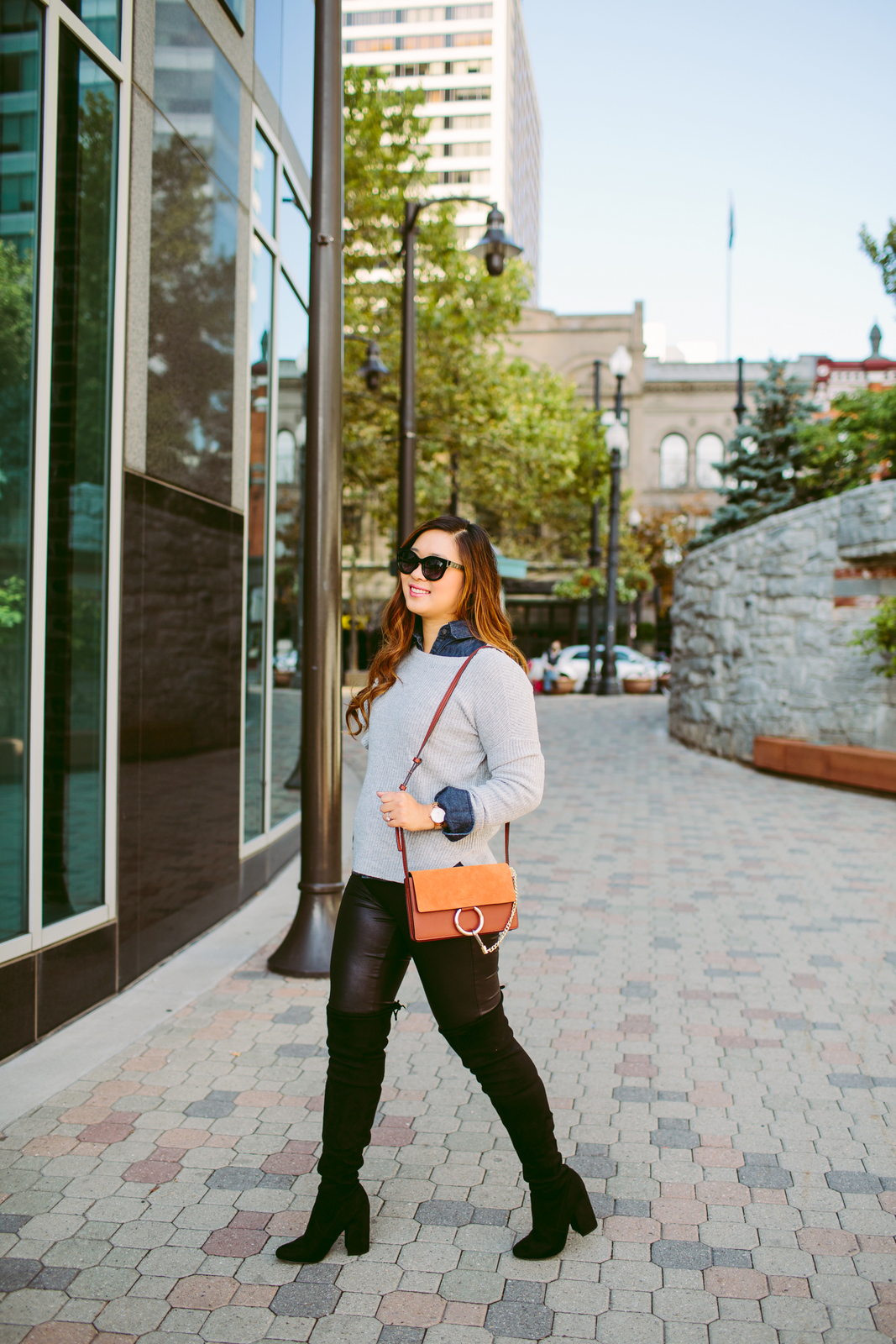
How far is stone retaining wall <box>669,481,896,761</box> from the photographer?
11.8 m

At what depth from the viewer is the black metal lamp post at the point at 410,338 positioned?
12.0 meters

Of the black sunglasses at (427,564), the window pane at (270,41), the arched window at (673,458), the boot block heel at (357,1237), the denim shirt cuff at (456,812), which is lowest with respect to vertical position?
the boot block heel at (357,1237)

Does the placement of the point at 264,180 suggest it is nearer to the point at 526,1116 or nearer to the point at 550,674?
the point at 526,1116

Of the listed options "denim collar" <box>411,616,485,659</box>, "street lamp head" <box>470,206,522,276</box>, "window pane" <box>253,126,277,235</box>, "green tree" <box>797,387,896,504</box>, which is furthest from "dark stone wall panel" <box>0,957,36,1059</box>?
"green tree" <box>797,387,896,504</box>

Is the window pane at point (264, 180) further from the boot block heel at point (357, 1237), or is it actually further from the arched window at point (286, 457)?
the boot block heel at point (357, 1237)

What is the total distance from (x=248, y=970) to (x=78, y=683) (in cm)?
159

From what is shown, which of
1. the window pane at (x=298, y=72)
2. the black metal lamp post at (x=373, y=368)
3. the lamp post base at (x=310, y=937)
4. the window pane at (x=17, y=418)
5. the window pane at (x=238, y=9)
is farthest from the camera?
the black metal lamp post at (x=373, y=368)

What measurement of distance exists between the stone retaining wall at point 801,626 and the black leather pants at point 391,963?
9908mm

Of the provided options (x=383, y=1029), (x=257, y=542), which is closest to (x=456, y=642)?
(x=383, y=1029)

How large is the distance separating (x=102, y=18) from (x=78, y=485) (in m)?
1.95

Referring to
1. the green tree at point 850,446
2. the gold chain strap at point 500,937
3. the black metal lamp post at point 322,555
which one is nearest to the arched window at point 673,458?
the green tree at point 850,446

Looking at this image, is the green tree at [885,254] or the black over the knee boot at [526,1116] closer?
the black over the knee boot at [526,1116]

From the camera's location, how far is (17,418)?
4242 mm

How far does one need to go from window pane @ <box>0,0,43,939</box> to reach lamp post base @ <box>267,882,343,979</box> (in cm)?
136
